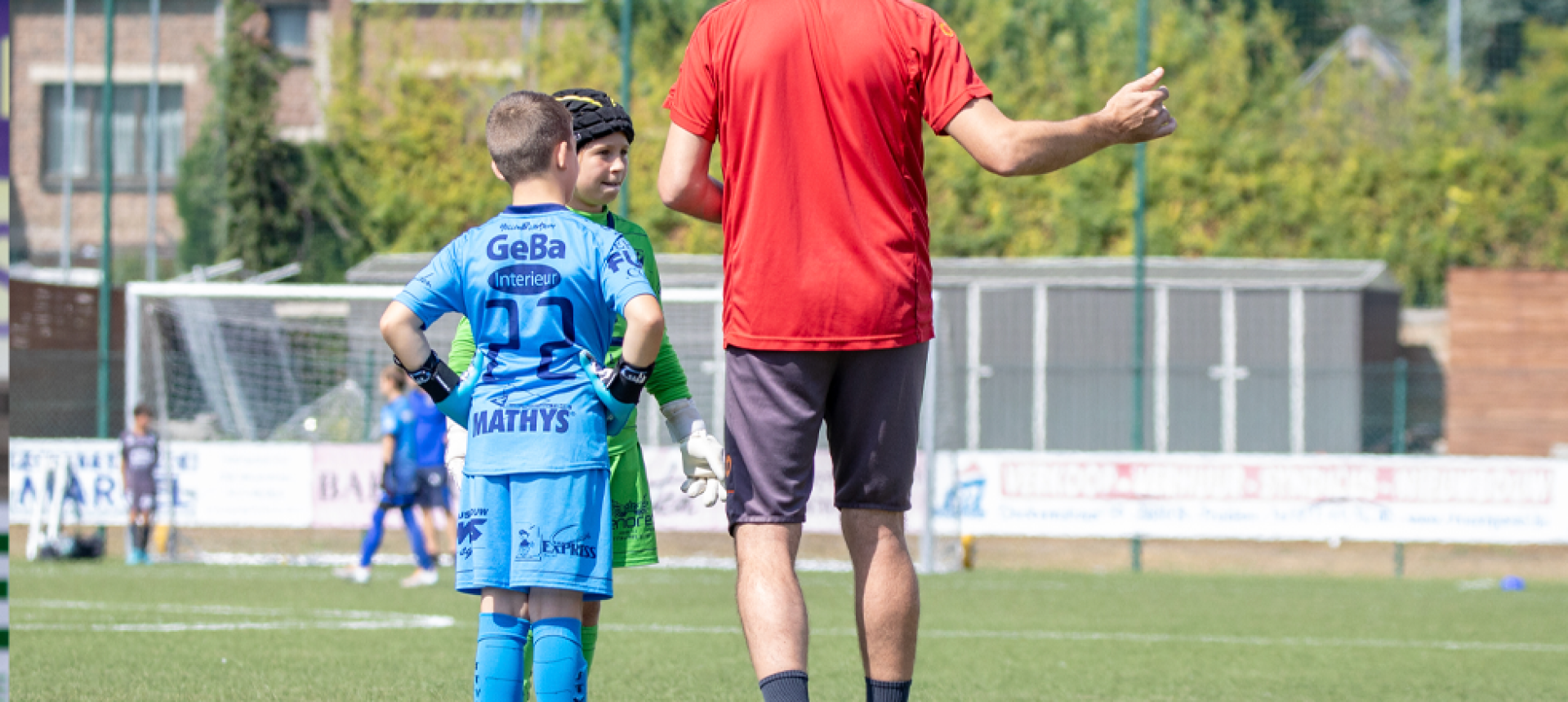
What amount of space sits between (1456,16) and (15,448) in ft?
87.0

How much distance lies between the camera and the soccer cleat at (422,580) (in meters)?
12.1

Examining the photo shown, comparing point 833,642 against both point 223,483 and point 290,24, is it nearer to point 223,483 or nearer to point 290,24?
point 223,483

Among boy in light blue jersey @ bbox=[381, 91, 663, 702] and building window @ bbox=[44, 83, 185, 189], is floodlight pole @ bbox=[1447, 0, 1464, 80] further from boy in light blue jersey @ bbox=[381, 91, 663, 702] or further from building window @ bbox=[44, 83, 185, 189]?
boy in light blue jersey @ bbox=[381, 91, 663, 702]

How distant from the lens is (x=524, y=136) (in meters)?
3.65

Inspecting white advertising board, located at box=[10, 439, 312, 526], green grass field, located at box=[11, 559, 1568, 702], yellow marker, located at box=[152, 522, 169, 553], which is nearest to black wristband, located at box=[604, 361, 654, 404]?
green grass field, located at box=[11, 559, 1568, 702]

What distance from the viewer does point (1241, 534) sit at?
599 inches

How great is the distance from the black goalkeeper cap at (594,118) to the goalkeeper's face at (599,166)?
0.02 m

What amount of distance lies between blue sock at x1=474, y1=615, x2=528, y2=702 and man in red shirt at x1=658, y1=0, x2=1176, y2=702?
47cm

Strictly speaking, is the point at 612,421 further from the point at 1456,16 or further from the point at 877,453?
the point at 1456,16

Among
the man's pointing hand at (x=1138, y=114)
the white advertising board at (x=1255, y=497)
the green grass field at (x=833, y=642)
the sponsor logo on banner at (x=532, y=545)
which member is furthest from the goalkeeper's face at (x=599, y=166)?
the white advertising board at (x=1255, y=497)

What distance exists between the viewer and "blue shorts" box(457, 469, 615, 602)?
3541 millimetres

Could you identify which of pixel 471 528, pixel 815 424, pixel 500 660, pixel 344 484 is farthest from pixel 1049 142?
pixel 344 484

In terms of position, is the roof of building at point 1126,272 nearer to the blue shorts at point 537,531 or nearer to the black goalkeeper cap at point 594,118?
the black goalkeeper cap at point 594,118

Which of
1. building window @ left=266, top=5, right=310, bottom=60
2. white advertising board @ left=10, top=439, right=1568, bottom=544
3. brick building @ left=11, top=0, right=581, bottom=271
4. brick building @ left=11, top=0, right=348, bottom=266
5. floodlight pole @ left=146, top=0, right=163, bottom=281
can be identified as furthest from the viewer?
building window @ left=266, top=5, right=310, bottom=60
